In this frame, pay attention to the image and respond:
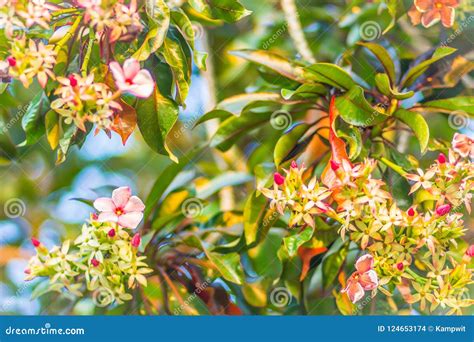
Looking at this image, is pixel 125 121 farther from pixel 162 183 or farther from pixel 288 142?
pixel 288 142

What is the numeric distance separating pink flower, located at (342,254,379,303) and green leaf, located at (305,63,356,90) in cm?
30

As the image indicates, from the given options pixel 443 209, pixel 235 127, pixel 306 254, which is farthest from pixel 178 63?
pixel 443 209

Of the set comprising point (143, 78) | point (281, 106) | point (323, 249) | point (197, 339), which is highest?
point (143, 78)

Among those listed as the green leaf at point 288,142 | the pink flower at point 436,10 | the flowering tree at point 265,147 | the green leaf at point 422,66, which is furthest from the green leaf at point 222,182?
the pink flower at point 436,10

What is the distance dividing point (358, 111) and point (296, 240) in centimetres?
25

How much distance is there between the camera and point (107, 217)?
1.25 metres

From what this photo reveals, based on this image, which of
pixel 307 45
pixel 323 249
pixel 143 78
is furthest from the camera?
pixel 307 45

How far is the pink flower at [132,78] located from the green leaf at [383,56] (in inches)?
15.3

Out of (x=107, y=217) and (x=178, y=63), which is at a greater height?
(x=178, y=63)

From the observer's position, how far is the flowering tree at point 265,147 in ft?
4.03

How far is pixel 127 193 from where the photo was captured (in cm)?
127

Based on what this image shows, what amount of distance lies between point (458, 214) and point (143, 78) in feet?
1.91

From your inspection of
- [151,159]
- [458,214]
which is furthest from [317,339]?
[151,159]

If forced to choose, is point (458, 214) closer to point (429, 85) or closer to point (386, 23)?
point (429, 85)
